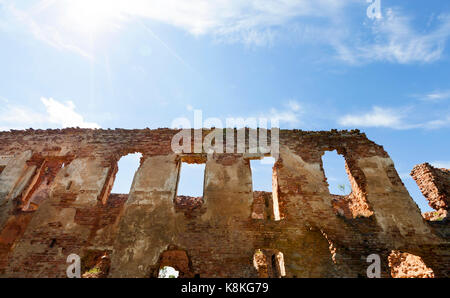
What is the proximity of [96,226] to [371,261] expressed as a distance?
7293mm

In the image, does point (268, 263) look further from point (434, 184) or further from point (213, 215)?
point (434, 184)

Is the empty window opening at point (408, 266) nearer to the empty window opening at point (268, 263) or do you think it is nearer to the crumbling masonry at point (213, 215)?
the crumbling masonry at point (213, 215)

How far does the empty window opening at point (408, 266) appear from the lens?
6.14 m

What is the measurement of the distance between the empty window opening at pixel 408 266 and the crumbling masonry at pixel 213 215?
0.04 meters

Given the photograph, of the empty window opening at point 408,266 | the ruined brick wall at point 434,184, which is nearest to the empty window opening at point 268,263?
the empty window opening at point 408,266

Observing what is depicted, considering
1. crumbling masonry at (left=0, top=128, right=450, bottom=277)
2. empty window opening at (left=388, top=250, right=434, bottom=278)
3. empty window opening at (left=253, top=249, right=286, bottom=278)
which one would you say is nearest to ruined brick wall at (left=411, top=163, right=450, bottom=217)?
crumbling masonry at (left=0, top=128, right=450, bottom=277)

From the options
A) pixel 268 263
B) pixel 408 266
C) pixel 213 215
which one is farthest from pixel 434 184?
pixel 213 215

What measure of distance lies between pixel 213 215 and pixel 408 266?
624 centimetres

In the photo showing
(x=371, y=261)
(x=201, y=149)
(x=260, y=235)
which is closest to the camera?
(x=371, y=261)

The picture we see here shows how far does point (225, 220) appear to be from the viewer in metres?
6.53

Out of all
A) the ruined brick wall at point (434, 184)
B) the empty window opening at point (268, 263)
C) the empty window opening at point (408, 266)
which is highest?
the ruined brick wall at point (434, 184)

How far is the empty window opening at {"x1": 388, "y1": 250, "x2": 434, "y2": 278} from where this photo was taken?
6137 millimetres
